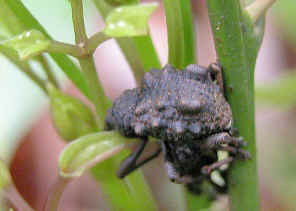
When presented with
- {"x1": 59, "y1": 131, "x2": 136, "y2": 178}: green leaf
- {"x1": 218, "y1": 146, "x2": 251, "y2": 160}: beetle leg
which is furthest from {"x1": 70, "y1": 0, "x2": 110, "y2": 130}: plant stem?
{"x1": 218, "y1": 146, "x2": 251, "y2": 160}: beetle leg

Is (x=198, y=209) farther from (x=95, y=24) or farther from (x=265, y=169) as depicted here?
(x=95, y=24)

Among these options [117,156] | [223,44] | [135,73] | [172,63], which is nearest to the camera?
[223,44]

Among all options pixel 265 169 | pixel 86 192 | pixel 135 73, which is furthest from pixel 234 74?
pixel 86 192

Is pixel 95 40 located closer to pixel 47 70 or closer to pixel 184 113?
pixel 184 113

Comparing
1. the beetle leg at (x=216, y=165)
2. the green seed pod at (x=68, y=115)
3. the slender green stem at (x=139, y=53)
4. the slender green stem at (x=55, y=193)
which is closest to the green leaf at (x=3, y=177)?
the slender green stem at (x=55, y=193)

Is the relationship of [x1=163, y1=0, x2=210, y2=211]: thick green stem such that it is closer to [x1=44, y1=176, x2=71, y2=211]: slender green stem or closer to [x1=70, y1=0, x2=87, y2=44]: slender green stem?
[x1=70, y1=0, x2=87, y2=44]: slender green stem
